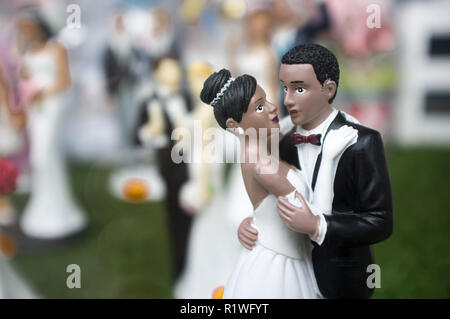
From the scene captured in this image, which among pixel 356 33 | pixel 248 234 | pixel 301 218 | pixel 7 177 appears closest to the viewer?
pixel 301 218

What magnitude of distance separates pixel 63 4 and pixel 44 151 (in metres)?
1.07

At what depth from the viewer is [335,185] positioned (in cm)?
102

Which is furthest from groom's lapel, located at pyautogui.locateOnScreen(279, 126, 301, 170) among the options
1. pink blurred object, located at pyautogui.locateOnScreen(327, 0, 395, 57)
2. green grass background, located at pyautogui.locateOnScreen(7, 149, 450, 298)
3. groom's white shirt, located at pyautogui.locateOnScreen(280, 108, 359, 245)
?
pink blurred object, located at pyautogui.locateOnScreen(327, 0, 395, 57)

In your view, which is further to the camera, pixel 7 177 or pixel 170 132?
pixel 170 132

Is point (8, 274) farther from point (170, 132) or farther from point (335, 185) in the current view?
point (335, 185)

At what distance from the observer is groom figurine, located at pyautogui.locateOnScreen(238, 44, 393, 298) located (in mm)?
973

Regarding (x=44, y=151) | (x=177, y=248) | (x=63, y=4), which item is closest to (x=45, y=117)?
(x=44, y=151)

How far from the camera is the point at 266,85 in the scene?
77.7 inches

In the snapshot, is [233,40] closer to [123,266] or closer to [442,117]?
[123,266]

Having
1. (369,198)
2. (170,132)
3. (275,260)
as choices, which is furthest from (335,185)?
(170,132)

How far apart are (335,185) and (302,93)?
22 cm

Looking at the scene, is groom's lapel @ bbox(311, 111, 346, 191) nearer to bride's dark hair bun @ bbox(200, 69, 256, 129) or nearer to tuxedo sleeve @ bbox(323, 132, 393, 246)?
tuxedo sleeve @ bbox(323, 132, 393, 246)

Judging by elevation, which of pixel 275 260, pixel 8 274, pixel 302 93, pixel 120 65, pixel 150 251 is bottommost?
pixel 150 251

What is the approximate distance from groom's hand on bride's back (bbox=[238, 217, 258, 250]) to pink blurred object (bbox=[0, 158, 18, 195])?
0.93 metres
